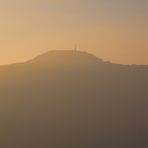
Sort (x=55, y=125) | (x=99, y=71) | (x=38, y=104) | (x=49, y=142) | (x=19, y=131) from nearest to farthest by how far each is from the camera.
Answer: (x=49, y=142) < (x=19, y=131) < (x=55, y=125) < (x=38, y=104) < (x=99, y=71)

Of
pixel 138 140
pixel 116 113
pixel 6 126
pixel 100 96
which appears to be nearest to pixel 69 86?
pixel 100 96

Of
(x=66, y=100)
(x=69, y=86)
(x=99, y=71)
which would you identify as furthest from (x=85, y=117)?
(x=99, y=71)

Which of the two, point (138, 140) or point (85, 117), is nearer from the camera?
point (138, 140)

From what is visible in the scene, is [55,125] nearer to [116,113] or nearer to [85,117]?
[85,117]

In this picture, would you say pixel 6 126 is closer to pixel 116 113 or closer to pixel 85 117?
pixel 85 117

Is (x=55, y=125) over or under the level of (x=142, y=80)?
under

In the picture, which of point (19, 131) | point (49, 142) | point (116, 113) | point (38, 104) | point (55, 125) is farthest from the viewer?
point (38, 104)
